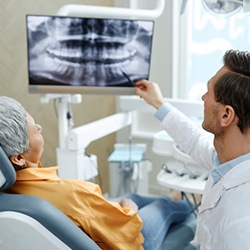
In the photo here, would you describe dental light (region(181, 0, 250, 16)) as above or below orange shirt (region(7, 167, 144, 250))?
above

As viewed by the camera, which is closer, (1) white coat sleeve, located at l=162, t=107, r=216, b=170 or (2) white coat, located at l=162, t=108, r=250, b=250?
(2) white coat, located at l=162, t=108, r=250, b=250

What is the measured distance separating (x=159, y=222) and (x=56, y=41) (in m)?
0.91

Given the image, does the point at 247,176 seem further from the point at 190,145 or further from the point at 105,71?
the point at 105,71

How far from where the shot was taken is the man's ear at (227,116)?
1.13 meters

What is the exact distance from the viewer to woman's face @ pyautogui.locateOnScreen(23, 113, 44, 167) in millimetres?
1339

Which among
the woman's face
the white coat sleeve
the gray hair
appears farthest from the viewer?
the white coat sleeve

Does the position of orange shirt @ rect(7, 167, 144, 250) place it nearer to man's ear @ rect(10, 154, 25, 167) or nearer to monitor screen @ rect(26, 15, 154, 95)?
man's ear @ rect(10, 154, 25, 167)

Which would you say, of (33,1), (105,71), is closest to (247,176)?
(105,71)

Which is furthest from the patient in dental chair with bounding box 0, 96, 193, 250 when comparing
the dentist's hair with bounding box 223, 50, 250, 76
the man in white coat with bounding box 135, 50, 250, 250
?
the dentist's hair with bounding box 223, 50, 250, 76

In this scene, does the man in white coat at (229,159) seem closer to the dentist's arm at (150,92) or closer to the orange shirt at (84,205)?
the orange shirt at (84,205)

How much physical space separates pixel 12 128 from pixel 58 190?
254 mm

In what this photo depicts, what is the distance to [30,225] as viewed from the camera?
1.15 m

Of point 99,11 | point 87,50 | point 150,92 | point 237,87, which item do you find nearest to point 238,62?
point 237,87

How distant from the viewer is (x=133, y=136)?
3291mm
